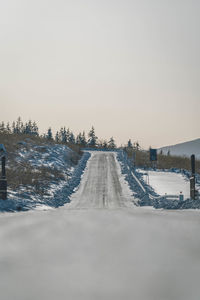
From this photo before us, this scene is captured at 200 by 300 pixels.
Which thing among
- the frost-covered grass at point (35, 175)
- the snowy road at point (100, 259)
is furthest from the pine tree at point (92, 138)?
the snowy road at point (100, 259)

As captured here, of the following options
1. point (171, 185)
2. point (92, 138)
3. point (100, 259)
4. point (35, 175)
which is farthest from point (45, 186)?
point (92, 138)

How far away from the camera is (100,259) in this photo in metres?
5.97

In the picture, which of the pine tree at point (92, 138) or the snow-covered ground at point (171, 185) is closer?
the snow-covered ground at point (171, 185)

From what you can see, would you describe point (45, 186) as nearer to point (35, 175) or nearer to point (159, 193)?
point (35, 175)

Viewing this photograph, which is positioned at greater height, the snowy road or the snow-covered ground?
the snowy road

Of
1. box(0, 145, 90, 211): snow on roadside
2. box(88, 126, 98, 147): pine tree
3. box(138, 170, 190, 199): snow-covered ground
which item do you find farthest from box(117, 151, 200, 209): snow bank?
box(88, 126, 98, 147): pine tree

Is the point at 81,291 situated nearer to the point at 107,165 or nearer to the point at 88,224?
the point at 88,224

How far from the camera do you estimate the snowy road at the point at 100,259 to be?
463 centimetres

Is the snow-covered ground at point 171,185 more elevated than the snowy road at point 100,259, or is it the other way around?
the snowy road at point 100,259

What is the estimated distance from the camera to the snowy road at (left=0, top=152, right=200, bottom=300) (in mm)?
4633

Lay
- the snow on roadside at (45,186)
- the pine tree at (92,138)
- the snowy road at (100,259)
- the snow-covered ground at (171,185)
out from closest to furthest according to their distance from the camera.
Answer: the snowy road at (100,259)
the snow on roadside at (45,186)
the snow-covered ground at (171,185)
the pine tree at (92,138)

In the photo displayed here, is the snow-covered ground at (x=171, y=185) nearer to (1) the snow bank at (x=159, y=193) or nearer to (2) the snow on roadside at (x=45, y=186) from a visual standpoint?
(1) the snow bank at (x=159, y=193)

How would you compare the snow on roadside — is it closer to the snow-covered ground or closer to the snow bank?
the snow bank

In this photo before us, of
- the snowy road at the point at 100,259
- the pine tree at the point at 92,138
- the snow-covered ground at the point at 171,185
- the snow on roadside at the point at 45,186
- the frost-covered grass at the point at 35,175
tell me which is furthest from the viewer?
the pine tree at the point at 92,138
